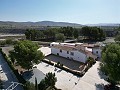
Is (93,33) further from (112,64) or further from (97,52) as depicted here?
(112,64)

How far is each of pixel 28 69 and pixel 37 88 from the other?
1223cm

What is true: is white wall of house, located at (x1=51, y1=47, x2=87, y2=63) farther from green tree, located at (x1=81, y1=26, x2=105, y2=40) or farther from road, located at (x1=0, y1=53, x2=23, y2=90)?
green tree, located at (x1=81, y1=26, x2=105, y2=40)

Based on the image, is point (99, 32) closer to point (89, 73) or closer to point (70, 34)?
point (70, 34)

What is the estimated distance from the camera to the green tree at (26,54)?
116ft

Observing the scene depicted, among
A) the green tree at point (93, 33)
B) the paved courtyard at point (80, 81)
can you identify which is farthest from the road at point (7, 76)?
the green tree at point (93, 33)

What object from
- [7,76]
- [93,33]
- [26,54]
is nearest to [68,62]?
[26,54]

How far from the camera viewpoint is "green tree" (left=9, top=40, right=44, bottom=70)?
35.3 metres

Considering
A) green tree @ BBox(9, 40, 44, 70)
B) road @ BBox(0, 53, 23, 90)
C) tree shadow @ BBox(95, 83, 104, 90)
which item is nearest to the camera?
tree shadow @ BBox(95, 83, 104, 90)

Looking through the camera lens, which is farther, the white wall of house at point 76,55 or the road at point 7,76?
the white wall of house at point 76,55

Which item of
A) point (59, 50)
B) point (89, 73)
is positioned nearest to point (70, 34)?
point (59, 50)

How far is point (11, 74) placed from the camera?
123 feet

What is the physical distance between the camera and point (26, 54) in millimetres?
35312

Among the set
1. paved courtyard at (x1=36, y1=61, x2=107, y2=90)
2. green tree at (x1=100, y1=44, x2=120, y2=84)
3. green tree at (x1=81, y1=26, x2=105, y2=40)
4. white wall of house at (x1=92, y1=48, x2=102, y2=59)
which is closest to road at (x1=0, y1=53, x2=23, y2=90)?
paved courtyard at (x1=36, y1=61, x2=107, y2=90)

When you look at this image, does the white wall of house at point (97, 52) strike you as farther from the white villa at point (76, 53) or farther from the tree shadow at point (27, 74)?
the tree shadow at point (27, 74)
